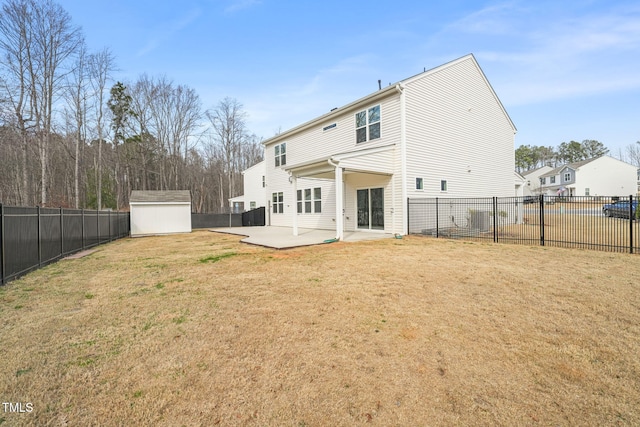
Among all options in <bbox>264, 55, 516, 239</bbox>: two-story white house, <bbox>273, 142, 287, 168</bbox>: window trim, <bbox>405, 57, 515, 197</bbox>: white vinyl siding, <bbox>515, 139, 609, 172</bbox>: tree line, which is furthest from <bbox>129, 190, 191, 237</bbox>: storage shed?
<bbox>515, 139, 609, 172</bbox>: tree line

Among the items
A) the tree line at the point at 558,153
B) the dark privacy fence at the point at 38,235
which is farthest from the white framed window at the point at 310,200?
the tree line at the point at 558,153

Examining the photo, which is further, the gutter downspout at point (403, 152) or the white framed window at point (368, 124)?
the white framed window at point (368, 124)

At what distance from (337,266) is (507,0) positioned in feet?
34.8

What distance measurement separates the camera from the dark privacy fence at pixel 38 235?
19.7 feet

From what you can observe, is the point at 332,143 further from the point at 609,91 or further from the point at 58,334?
the point at 609,91

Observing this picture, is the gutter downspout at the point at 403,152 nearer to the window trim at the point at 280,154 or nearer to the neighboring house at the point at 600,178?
the window trim at the point at 280,154

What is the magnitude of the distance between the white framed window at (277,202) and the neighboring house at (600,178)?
43.8m

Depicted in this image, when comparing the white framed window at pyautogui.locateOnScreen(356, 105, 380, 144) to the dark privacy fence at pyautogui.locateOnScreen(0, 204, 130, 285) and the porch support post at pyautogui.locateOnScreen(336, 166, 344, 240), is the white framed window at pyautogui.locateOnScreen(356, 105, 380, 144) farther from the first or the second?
the dark privacy fence at pyautogui.locateOnScreen(0, 204, 130, 285)

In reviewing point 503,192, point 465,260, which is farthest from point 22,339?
point 503,192

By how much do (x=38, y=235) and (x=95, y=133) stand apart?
23.5m

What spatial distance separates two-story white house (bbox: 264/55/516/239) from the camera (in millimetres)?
12008

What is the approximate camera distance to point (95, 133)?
25.7 meters

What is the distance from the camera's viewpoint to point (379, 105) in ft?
42.4

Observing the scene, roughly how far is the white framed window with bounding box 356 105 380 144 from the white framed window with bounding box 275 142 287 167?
270 inches
